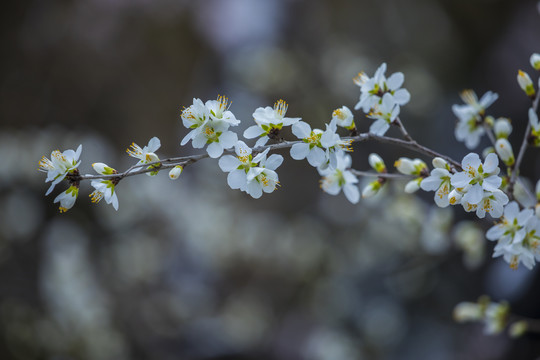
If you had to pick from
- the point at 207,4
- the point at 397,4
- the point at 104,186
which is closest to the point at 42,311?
the point at 104,186

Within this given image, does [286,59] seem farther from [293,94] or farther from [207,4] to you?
[207,4]

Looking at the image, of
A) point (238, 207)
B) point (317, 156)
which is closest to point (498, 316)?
point (317, 156)

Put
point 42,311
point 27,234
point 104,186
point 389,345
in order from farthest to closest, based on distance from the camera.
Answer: point 27,234, point 42,311, point 389,345, point 104,186

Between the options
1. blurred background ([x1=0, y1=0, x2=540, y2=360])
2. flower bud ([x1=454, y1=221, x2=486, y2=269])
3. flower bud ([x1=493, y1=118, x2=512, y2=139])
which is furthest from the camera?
blurred background ([x1=0, y1=0, x2=540, y2=360])

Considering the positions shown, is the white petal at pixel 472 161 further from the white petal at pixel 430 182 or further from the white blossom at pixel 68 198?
the white blossom at pixel 68 198

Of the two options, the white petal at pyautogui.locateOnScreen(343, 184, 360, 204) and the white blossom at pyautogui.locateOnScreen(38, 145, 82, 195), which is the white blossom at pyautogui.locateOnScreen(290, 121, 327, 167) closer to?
the white petal at pyautogui.locateOnScreen(343, 184, 360, 204)

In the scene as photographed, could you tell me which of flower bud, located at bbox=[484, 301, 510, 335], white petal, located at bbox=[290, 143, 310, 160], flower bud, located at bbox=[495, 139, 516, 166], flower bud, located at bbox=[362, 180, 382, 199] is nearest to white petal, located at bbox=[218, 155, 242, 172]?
white petal, located at bbox=[290, 143, 310, 160]

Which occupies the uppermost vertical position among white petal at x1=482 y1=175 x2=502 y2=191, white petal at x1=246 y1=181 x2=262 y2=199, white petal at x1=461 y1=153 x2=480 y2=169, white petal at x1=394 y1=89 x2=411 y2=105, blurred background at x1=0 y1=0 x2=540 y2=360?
blurred background at x1=0 y1=0 x2=540 y2=360

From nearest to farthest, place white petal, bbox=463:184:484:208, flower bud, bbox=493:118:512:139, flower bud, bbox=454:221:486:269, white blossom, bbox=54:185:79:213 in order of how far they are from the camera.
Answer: white petal, bbox=463:184:484:208 → white blossom, bbox=54:185:79:213 → flower bud, bbox=493:118:512:139 → flower bud, bbox=454:221:486:269
